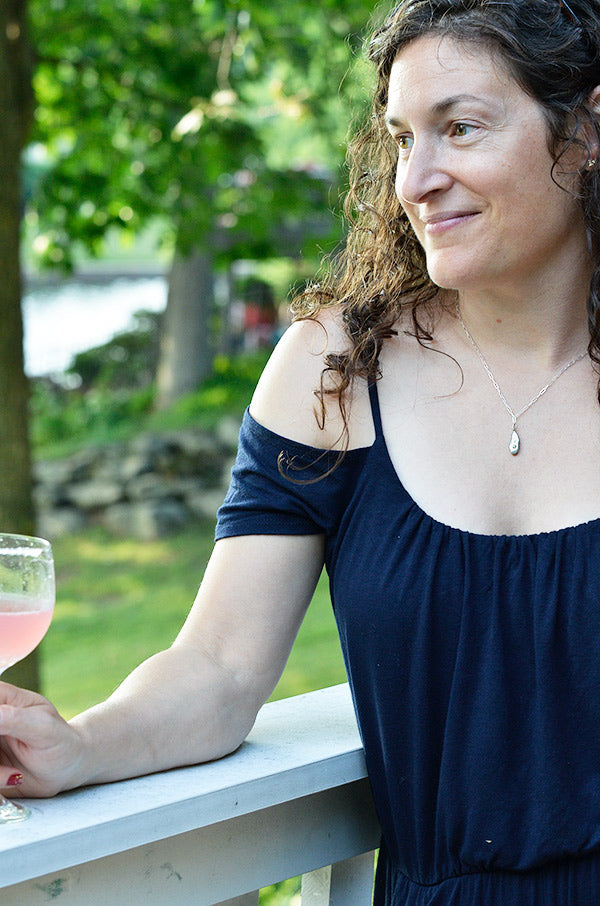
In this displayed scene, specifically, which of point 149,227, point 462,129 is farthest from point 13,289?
point 462,129

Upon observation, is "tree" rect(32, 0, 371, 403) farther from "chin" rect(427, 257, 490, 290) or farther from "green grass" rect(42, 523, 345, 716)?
"chin" rect(427, 257, 490, 290)

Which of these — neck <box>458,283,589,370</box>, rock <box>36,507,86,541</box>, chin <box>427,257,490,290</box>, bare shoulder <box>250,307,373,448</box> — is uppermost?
chin <box>427,257,490,290</box>

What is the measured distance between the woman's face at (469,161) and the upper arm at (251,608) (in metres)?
0.43

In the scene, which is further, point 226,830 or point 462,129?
point 462,129

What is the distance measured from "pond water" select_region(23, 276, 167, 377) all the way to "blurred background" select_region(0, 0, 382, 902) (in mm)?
1008

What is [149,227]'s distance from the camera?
17.1 ft

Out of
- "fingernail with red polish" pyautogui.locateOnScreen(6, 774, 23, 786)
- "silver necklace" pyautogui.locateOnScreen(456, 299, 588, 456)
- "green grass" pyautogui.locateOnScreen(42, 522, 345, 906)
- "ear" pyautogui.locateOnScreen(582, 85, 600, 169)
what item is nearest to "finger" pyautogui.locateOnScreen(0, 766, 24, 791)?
"fingernail with red polish" pyautogui.locateOnScreen(6, 774, 23, 786)

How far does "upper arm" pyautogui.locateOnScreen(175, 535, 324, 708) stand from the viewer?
4.83 feet

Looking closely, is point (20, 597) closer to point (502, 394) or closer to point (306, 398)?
point (306, 398)

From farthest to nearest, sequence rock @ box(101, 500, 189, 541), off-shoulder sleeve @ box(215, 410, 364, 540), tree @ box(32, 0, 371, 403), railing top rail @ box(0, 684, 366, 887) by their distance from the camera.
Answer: rock @ box(101, 500, 189, 541)
tree @ box(32, 0, 371, 403)
off-shoulder sleeve @ box(215, 410, 364, 540)
railing top rail @ box(0, 684, 366, 887)

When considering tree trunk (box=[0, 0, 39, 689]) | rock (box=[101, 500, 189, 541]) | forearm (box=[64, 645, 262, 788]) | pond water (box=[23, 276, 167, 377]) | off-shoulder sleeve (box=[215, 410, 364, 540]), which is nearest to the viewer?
forearm (box=[64, 645, 262, 788])

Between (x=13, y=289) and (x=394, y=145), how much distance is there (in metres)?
2.13

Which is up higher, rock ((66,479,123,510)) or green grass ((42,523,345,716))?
rock ((66,479,123,510))

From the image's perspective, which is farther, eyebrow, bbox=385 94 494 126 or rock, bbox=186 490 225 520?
rock, bbox=186 490 225 520
